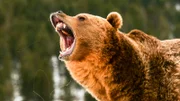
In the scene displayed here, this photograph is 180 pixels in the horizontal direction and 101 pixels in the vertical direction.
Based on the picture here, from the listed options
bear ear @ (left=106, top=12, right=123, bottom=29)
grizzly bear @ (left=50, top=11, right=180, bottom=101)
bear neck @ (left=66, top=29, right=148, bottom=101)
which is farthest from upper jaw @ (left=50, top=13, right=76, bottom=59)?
bear ear @ (left=106, top=12, right=123, bottom=29)

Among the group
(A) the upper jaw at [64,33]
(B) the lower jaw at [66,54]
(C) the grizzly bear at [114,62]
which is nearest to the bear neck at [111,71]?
(C) the grizzly bear at [114,62]

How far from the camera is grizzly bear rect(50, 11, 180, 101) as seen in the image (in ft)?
25.8

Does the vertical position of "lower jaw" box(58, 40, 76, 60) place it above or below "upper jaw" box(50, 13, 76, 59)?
below

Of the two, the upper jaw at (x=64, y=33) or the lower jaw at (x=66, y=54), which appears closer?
the lower jaw at (x=66, y=54)

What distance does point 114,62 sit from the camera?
7992 mm

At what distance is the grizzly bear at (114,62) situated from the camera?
25.8 ft

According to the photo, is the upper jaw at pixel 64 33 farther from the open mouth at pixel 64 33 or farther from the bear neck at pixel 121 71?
the bear neck at pixel 121 71

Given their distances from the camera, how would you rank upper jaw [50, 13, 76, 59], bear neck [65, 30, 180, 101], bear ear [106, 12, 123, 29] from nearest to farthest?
1. bear neck [65, 30, 180, 101]
2. upper jaw [50, 13, 76, 59]
3. bear ear [106, 12, 123, 29]

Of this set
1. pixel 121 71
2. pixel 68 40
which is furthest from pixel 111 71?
pixel 68 40

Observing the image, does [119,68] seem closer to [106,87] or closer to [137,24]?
[106,87]

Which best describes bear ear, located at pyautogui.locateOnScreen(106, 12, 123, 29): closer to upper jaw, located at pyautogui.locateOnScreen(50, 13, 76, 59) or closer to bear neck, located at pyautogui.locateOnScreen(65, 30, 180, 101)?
bear neck, located at pyautogui.locateOnScreen(65, 30, 180, 101)

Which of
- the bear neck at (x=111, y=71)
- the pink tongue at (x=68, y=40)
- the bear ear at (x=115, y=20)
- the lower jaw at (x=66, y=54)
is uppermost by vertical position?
the bear ear at (x=115, y=20)

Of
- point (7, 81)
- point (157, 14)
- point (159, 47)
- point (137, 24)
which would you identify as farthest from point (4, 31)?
point (159, 47)

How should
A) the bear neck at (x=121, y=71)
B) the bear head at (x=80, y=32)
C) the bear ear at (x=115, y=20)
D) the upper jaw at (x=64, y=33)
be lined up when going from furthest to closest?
1. the bear ear at (x=115, y=20)
2. the upper jaw at (x=64, y=33)
3. the bear head at (x=80, y=32)
4. the bear neck at (x=121, y=71)
